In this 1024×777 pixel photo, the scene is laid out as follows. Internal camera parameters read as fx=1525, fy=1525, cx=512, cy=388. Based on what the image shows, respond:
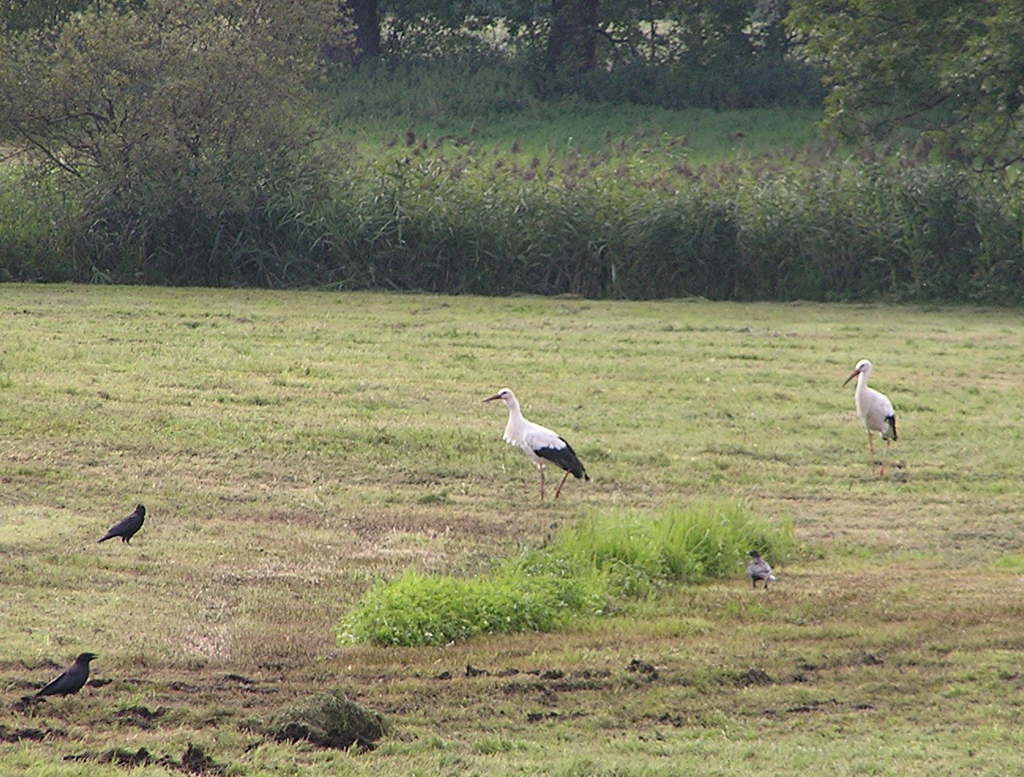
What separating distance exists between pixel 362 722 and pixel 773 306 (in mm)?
15302

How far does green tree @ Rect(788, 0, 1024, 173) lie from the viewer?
23.5 m

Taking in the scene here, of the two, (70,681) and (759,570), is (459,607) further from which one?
(70,681)

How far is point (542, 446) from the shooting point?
11.6 meters

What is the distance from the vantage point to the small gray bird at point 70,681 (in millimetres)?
6961

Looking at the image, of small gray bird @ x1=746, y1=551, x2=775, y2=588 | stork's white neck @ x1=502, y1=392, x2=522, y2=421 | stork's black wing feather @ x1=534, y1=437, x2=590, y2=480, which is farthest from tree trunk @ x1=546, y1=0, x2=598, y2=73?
small gray bird @ x1=746, y1=551, x2=775, y2=588

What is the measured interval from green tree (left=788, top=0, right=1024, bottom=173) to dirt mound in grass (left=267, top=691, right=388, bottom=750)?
19326mm

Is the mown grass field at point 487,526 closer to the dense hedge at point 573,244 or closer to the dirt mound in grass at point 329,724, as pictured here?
the dirt mound in grass at point 329,724

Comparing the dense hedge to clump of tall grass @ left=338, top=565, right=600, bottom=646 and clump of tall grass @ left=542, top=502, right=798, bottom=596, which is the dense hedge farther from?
clump of tall grass @ left=338, top=565, right=600, bottom=646

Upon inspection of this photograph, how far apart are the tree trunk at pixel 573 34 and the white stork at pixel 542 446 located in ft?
86.1

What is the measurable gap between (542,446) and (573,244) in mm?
10873

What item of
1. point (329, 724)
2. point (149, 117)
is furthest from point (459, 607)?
point (149, 117)

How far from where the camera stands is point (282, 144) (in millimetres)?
23047

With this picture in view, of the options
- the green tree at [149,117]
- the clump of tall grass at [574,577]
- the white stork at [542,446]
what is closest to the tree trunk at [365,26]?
the green tree at [149,117]

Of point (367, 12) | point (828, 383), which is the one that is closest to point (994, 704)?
point (828, 383)
